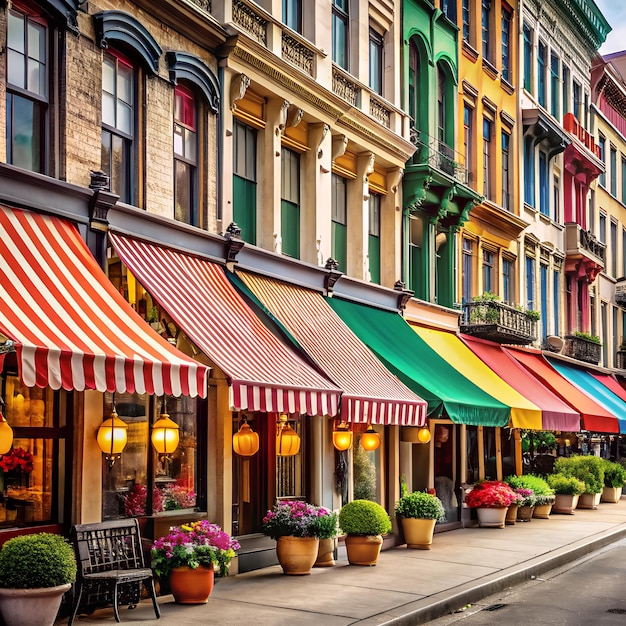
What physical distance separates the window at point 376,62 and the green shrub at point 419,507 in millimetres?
9005

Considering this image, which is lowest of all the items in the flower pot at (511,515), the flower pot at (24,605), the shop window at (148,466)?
the flower pot at (511,515)

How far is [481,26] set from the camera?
30.0 m

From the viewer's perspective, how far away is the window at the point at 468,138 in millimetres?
28575

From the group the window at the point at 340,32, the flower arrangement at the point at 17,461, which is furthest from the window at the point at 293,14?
the flower arrangement at the point at 17,461

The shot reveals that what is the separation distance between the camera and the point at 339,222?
71.4 feet

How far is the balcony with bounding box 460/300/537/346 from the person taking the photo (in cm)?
2677

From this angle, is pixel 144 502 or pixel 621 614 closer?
pixel 621 614

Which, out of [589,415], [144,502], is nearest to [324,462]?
[144,502]

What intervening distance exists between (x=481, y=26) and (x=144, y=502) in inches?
782

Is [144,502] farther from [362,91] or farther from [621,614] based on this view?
[362,91]

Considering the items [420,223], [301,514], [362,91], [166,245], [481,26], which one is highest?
[481,26]

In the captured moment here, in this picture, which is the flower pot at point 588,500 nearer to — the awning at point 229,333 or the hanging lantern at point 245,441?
the hanging lantern at point 245,441

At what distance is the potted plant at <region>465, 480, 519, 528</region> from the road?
217 inches

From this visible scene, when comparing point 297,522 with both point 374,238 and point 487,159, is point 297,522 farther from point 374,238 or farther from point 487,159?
point 487,159
